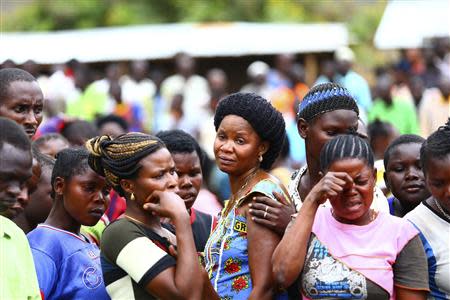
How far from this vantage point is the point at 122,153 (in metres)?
4.84

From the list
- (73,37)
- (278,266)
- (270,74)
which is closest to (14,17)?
(73,37)

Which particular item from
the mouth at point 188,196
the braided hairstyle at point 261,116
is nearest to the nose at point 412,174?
the braided hairstyle at point 261,116

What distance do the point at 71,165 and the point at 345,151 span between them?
6.02 ft

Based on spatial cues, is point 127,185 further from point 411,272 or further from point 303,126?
point 411,272

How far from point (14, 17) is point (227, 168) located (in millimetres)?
22077

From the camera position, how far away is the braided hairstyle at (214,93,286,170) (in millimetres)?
5109

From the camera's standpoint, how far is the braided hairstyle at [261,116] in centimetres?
511

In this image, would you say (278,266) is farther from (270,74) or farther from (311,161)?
(270,74)

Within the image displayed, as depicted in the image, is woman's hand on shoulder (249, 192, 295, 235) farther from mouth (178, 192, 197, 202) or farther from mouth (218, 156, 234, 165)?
mouth (178, 192, 197, 202)

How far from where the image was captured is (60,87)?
1556 cm

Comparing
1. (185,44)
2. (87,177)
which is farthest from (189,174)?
(185,44)

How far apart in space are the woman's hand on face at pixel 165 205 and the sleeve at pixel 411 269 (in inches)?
43.5

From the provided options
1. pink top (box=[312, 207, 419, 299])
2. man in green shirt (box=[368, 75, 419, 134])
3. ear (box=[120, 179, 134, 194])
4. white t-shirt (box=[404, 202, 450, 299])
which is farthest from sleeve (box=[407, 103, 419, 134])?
ear (box=[120, 179, 134, 194])

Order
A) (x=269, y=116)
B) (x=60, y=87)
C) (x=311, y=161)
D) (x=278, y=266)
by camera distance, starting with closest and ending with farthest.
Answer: (x=278, y=266) → (x=269, y=116) → (x=311, y=161) → (x=60, y=87)
